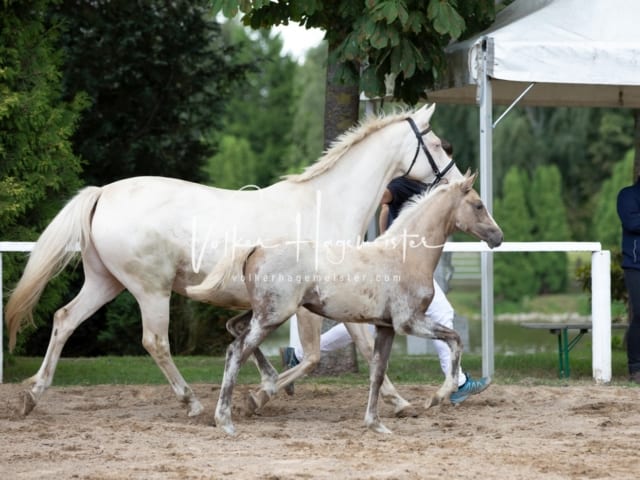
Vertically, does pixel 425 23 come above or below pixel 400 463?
above

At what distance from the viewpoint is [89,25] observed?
14.8 metres

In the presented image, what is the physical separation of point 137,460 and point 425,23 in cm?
510

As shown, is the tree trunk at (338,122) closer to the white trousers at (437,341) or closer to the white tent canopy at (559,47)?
the white tent canopy at (559,47)

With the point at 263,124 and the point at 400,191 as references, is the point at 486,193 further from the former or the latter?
the point at 263,124

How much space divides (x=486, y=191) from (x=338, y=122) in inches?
68.5

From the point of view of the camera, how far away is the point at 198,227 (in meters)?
7.40

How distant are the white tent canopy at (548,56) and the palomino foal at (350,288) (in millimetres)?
2850

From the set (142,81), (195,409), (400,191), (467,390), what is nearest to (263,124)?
(142,81)

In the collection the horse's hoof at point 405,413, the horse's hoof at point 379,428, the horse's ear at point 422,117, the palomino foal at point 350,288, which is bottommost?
the horse's hoof at point 405,413

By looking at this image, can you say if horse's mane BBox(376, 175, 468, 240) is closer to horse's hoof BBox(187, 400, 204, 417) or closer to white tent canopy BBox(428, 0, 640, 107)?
horse's hoof BBox(187, 400, 204, 417)

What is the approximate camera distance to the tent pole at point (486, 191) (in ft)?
31.5

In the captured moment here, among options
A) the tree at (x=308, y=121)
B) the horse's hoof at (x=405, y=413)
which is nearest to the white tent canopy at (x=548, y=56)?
the horse's hoof at (x=405, y=413)

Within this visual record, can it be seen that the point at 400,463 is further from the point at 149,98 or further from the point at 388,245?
the point at 149,98

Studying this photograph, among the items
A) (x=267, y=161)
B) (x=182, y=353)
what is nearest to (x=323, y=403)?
(x=182, y=353)
